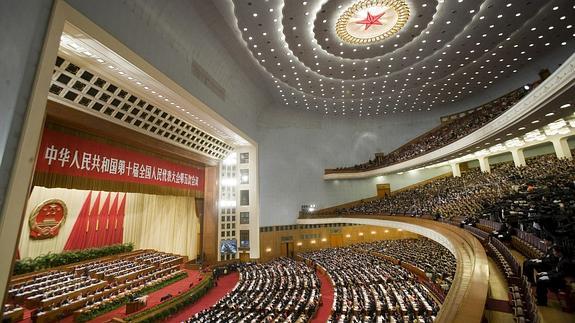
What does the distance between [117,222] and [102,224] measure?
863 mm

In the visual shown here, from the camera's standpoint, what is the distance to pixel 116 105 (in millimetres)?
9586

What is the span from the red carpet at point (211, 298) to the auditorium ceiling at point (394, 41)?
11.3 m

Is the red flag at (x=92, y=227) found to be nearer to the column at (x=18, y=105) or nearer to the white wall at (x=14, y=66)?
the column at (x=18, y=105)

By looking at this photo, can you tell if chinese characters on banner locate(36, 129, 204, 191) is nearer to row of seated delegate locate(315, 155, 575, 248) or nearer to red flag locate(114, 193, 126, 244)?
red flag locate(114, 193, 126, 244)

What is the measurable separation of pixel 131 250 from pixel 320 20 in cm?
1596

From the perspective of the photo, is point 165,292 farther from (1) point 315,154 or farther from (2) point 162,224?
(1) point 315,154

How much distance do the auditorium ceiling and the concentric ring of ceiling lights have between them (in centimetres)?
4

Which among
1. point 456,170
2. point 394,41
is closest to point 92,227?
point 394,41

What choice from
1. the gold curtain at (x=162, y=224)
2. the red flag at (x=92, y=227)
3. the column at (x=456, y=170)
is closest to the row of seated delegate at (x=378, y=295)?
the column at (x=456, y=170)

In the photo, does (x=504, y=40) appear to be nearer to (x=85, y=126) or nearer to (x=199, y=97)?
(x=199, y=97)

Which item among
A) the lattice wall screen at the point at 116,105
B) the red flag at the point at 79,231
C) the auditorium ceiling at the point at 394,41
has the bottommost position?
the red flag at the point at 79,231

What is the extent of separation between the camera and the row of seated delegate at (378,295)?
6.85 meters

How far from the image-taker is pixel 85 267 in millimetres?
11336

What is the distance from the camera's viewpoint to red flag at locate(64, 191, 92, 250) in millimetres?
12789
